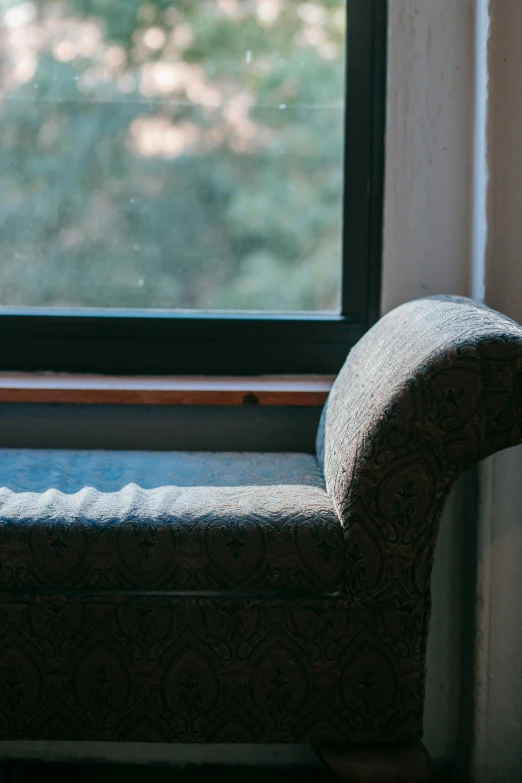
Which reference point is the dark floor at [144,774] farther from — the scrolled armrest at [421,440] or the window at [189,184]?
the window at [189,184]

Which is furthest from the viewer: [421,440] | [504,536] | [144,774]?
[144,774]

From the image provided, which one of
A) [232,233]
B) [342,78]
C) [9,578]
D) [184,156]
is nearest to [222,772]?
[9,578]

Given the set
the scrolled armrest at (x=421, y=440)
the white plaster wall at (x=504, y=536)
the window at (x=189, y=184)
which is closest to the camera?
the scrolled armrest at (x=421, y=440)

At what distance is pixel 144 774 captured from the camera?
1511mm

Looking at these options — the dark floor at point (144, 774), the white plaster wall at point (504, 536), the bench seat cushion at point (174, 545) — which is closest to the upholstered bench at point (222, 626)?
the bench seat cushion at point (174, 545)

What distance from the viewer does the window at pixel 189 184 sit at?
70.9 inches

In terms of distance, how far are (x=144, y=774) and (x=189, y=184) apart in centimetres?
131

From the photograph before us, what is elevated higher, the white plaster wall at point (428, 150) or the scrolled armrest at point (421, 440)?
the white plaster wall at point (428, 150)

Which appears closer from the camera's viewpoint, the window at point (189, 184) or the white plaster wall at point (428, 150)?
the white plaster wall at point (428, 150)

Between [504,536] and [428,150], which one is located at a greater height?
[428,150]

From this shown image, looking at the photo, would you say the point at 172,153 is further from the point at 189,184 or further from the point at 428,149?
Answer: the point at 428,149

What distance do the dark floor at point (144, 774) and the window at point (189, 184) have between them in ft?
2.85

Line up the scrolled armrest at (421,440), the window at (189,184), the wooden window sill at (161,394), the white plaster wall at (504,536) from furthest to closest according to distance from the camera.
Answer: the window at (189,184) < the wooden window sill at (161,394) < the white plaster wall at (504,536) < the scrolled armrest at (421,440)

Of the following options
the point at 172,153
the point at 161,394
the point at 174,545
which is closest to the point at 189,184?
the point at 172,153
